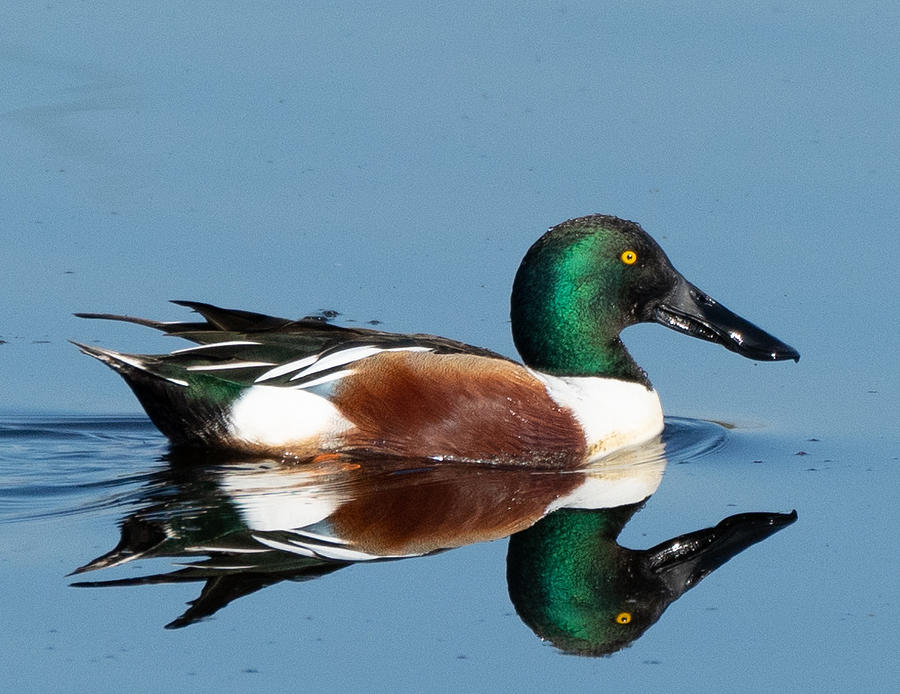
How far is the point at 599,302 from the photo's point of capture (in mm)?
8172

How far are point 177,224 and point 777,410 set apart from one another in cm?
332

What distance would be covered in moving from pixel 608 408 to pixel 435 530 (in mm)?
1385

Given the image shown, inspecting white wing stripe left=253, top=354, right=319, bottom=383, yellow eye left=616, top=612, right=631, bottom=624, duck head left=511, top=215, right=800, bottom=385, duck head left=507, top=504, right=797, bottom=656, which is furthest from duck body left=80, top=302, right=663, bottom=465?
yellow eye left=616, top=612, right=631, bottom=624

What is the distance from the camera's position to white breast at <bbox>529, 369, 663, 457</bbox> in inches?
313

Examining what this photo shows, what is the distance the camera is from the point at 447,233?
974 centimetres

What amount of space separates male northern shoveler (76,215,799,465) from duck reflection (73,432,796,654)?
0.12 m

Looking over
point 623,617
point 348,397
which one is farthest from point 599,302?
point 623,617

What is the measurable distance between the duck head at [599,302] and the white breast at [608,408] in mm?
71

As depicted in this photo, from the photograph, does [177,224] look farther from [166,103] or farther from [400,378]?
[400,378]

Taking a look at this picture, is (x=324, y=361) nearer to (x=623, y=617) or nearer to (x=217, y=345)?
(x=217, y=345)

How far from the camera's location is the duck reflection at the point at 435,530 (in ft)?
20.8

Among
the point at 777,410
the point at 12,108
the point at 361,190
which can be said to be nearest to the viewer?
the point at 777,410

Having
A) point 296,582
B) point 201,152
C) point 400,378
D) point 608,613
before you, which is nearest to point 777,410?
point 400,378

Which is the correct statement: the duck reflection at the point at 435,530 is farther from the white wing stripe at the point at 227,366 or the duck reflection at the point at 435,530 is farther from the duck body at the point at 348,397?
the white wing stripe at the point at 227,366
